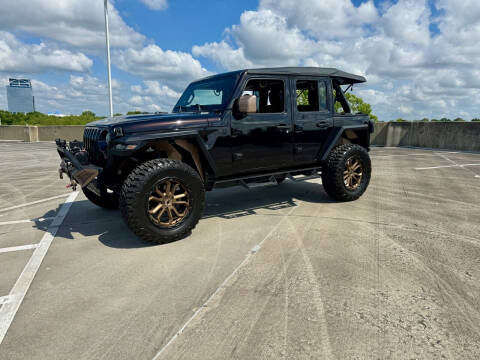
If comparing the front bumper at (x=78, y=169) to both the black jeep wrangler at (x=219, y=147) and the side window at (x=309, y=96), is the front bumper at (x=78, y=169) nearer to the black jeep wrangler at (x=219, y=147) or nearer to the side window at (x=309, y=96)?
the black jeep wrangler at (x=219, y=147)

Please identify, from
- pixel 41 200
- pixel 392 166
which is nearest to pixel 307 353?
pixel 41 200

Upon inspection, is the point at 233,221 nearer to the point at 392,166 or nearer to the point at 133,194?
the point at 133,194

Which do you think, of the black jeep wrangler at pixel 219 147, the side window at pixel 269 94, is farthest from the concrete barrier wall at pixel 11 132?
the side window at pixel 269 94

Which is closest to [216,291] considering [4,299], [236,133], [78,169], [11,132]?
[4,299]

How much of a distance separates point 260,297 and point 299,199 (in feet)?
10.9

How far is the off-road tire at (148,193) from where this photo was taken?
3.48m

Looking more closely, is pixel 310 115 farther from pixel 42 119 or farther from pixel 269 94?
pixel 42 119

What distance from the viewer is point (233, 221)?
4.54 m

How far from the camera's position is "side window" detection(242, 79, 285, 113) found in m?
4.68

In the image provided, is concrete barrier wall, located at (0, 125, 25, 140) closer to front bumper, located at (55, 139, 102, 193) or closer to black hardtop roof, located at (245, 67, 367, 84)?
front bumper, located at (55, 139, 102, 193)

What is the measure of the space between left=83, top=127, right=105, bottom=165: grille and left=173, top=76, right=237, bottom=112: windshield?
4.48 ft

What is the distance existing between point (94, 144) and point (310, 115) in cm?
302

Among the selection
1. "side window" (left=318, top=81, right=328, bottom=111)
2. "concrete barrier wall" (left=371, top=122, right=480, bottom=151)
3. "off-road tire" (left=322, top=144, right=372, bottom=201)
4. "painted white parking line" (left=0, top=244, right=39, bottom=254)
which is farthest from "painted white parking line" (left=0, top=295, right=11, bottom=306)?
"concrete barrier wall" (left=371, top=122, right=480, bottom=151)

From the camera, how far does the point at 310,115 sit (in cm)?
497
